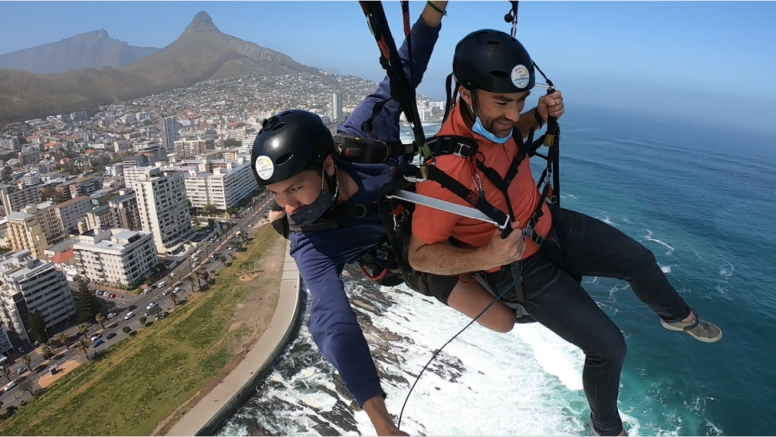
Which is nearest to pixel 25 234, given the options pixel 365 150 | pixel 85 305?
pixel 85 305

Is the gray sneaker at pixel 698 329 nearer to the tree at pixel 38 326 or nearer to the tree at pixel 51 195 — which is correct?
the tree at pixel 38 326

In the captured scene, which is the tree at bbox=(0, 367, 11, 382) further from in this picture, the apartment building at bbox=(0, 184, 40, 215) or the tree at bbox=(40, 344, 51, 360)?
the apartment building at bbox=(0, 184, 40, 215)

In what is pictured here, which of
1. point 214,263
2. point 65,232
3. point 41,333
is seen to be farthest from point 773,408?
point 65,232

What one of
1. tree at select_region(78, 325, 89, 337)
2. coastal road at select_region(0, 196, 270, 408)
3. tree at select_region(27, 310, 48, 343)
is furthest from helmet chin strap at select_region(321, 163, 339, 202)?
tree at select_region(27, 310, 48, 343)

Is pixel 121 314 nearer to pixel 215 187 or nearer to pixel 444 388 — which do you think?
Result: pixel 444 388

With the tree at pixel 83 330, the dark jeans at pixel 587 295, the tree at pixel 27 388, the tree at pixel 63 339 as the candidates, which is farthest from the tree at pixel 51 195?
the dark jeans at pixel 587 295

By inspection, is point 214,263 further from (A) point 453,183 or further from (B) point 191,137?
(B) point 191,137
